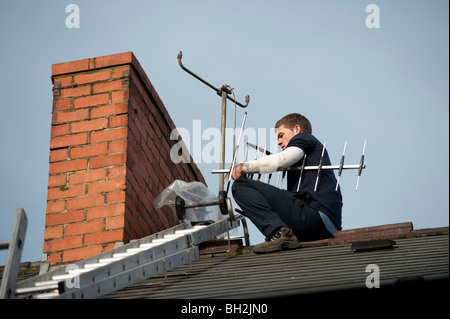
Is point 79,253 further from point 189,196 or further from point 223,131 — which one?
point 223,131

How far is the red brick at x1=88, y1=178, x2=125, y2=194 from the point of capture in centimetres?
604

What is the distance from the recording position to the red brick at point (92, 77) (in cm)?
666

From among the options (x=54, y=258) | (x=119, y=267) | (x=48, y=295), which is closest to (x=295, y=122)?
(x=54, y=258)

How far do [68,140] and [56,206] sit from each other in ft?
2.01

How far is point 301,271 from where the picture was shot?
4582mm

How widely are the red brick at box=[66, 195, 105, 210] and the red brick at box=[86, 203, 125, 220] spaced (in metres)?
0.05

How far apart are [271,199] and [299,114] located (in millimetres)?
1178

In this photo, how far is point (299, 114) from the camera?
6941 millimetres

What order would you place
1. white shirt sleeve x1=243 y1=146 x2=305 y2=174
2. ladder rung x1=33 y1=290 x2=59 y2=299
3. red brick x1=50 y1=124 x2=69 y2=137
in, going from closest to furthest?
1. ladder rung x1=33 y1=290 x2=59 y2=299
2. white shirt sleeve x1=243 y1=146 x2=305 y2=174
3. red brick x1=50 y1=124 x2=69 y2=137

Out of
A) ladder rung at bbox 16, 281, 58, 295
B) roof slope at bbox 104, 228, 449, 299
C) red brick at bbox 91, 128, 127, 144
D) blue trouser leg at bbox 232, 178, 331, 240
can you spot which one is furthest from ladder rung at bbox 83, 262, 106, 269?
red brick at bbox 91, 128, 127, 144

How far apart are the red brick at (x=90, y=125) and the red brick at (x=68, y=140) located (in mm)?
50

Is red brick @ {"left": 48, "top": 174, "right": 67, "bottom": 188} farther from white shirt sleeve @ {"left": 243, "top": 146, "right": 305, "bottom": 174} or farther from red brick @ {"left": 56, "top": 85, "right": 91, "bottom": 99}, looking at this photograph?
white shirt sleeve @ {"left": 243, "top": 146, "right": 305, "bottom": 174}
